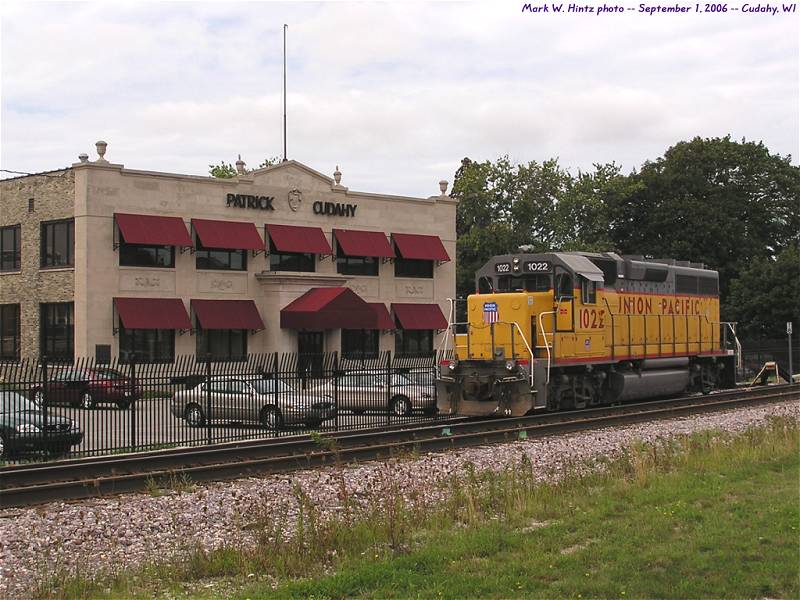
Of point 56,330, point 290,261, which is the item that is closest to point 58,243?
point 56,330

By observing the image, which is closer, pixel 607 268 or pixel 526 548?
pixel 526 548

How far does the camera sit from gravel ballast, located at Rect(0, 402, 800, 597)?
34.1ft

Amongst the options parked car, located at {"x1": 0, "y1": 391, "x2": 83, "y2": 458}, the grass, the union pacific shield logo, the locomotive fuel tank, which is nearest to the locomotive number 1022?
the locomotive fuel tank

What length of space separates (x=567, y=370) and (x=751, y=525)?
48.6 feet

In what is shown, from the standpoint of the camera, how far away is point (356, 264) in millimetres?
49844

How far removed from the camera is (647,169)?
2874 inches

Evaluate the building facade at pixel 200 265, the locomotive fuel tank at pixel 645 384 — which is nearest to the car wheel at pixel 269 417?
the locomotive fuel tank at pixel 645 384

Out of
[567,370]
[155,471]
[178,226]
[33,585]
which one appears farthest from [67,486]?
[178,226]

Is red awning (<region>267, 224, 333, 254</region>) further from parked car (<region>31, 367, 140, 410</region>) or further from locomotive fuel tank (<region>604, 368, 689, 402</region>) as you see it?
parked car (<region>31, 367, 140, 410</region>)

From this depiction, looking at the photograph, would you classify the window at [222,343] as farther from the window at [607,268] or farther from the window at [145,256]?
the window at [607,268]

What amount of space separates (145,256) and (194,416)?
67.8 ft

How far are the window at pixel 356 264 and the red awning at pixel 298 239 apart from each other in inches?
56.0

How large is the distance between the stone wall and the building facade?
68 mm

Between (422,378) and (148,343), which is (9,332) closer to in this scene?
(148,343)
